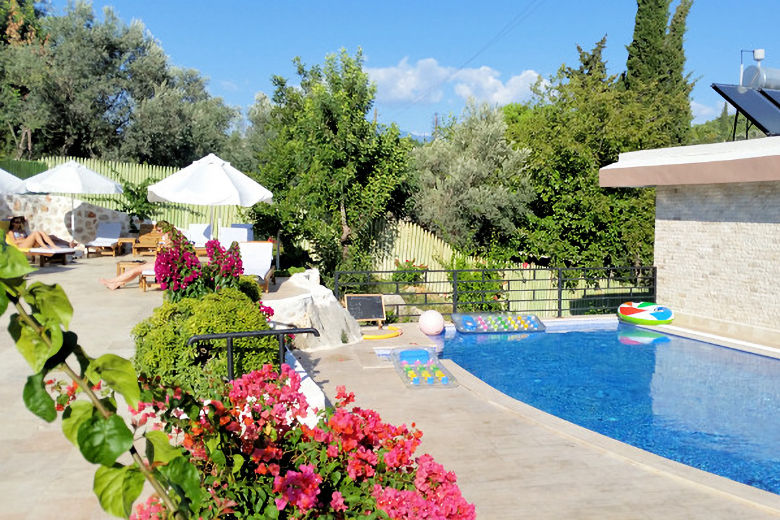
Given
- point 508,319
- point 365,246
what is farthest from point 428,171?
point 508,319

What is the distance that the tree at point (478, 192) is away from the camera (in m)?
17.9

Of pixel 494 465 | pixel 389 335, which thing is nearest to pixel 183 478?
pixel 494 465

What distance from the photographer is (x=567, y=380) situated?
9.61 meters

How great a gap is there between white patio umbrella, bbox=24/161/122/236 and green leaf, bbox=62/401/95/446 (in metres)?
16.4

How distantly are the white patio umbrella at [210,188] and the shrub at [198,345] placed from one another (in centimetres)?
557

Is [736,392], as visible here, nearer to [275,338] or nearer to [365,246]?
[275,338]

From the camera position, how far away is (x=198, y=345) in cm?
603

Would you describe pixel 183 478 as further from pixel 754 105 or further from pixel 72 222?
pixel 72 222

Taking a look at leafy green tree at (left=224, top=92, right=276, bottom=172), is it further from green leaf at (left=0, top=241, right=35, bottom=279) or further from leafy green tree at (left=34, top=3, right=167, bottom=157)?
green leaf at (left=0, top=241, right=35, bottom=279)

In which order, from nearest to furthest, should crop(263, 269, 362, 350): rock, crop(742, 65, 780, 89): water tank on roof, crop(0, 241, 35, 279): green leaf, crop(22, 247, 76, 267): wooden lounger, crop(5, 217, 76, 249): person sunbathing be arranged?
crop(0, 241, 35, 279): green leaf < crop(263, 269, 362, 350): rock < crop(742, 65, 780, 89): water tank on roof < crop(22, 247, 76, 267): wooden lounger < crop(5, 217, 76, 249): person sunbathing

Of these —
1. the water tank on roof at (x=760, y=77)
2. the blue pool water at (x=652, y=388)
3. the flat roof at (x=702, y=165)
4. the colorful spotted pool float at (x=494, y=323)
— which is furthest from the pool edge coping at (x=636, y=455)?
the water tank on roof at (x=760, y=77)

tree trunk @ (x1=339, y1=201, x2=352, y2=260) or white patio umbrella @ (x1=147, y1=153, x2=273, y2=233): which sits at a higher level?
white patio umbrella @ (x1=147, y1=153, x2=273, y2=233)

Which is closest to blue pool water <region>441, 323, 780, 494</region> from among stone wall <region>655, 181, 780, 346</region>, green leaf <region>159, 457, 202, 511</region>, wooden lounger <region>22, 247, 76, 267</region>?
stone wall <region>655, 181, 780, 346</region>

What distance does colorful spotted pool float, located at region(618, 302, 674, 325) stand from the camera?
41.1ft
